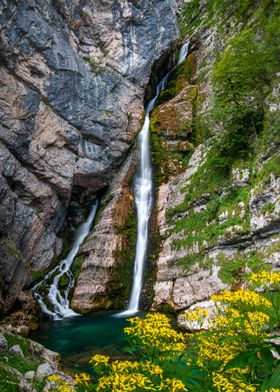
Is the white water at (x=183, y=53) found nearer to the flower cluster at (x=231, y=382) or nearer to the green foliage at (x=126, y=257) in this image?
the green foliage at (x=126, y=257)

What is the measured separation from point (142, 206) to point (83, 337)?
921 cm

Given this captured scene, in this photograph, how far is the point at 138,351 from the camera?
3.54m

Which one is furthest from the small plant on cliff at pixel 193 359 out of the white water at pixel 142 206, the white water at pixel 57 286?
the white water at pixel 57 286

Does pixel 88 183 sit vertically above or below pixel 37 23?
below

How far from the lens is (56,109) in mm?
20594

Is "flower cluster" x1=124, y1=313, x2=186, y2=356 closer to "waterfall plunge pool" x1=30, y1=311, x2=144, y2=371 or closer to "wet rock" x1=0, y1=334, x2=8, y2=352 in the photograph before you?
"wet rock" x1=0, y1=334, x2=8, y2=352

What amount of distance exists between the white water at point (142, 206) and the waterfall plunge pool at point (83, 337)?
1.48m

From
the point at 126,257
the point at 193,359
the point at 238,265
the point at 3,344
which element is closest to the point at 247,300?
the point at 193,359

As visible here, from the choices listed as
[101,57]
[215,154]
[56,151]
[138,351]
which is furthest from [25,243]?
[138,351]

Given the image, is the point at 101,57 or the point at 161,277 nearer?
the point at 161,277

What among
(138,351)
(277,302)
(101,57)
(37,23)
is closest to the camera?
(277,302)

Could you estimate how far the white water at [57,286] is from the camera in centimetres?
1695

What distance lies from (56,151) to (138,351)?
18.0 m

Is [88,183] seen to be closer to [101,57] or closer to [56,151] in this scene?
[56,151]
